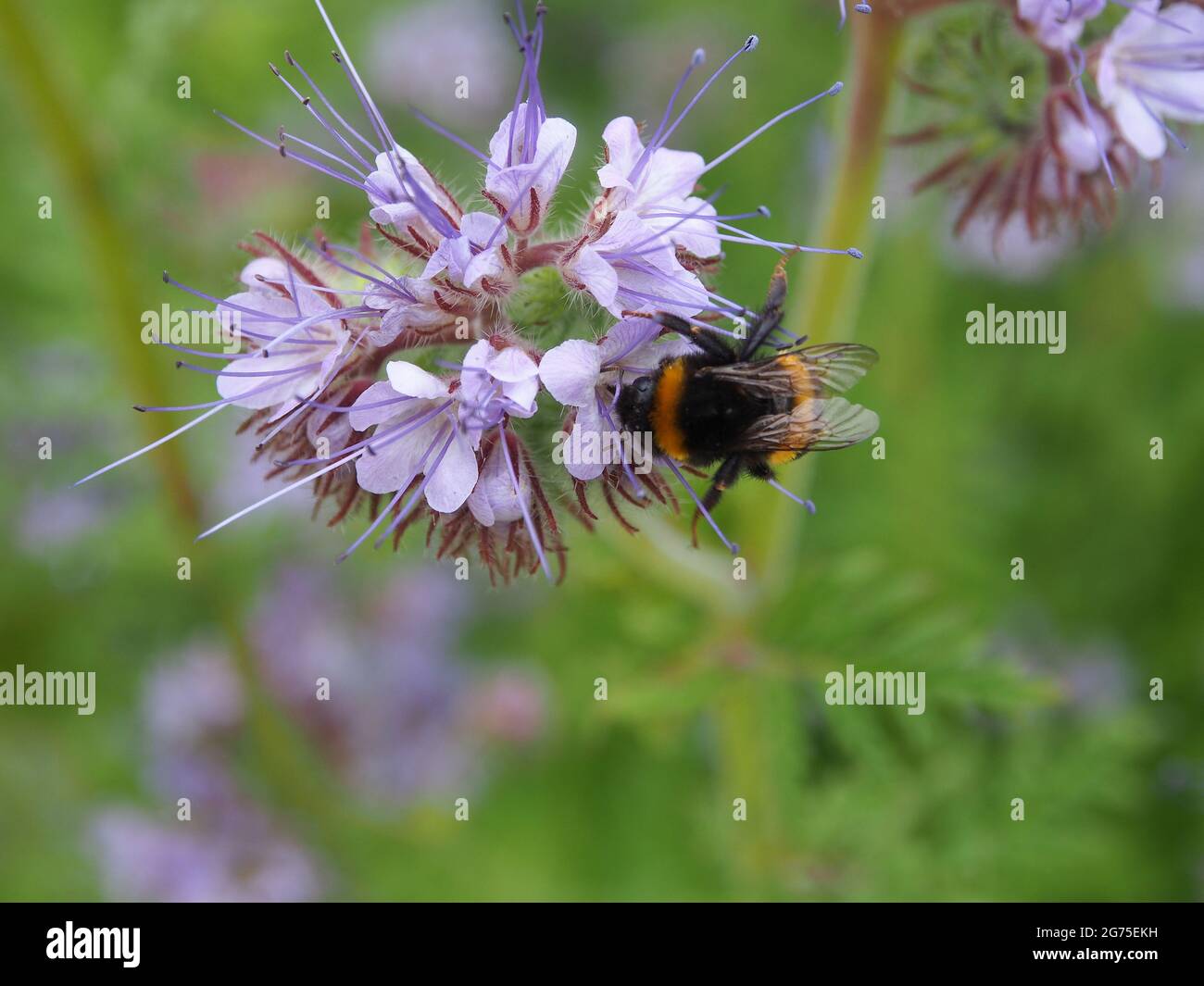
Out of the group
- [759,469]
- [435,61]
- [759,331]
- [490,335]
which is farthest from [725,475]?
[435,61]

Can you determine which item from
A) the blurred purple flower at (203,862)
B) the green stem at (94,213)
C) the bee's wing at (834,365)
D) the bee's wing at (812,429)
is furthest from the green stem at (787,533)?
the green stem at (94,213)

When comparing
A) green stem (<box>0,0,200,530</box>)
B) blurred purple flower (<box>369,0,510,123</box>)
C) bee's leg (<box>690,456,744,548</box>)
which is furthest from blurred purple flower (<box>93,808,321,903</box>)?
blurred purple flower (<box>369,0,510,123</box>)

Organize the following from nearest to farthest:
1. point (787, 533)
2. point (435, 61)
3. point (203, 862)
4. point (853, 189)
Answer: point (853, 189) < point (787, 533) < point (203, 862) < point (435, 61)

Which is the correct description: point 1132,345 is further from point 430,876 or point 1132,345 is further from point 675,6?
point 430,876

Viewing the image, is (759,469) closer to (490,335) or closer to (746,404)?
(746,404)

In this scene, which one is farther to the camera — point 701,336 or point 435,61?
point 435,61

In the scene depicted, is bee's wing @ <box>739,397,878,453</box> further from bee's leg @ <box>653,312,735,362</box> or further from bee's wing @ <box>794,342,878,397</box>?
bee's leg @ <box>653,312,735,362</box>

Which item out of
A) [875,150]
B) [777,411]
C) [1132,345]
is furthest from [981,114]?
[1132,345]
